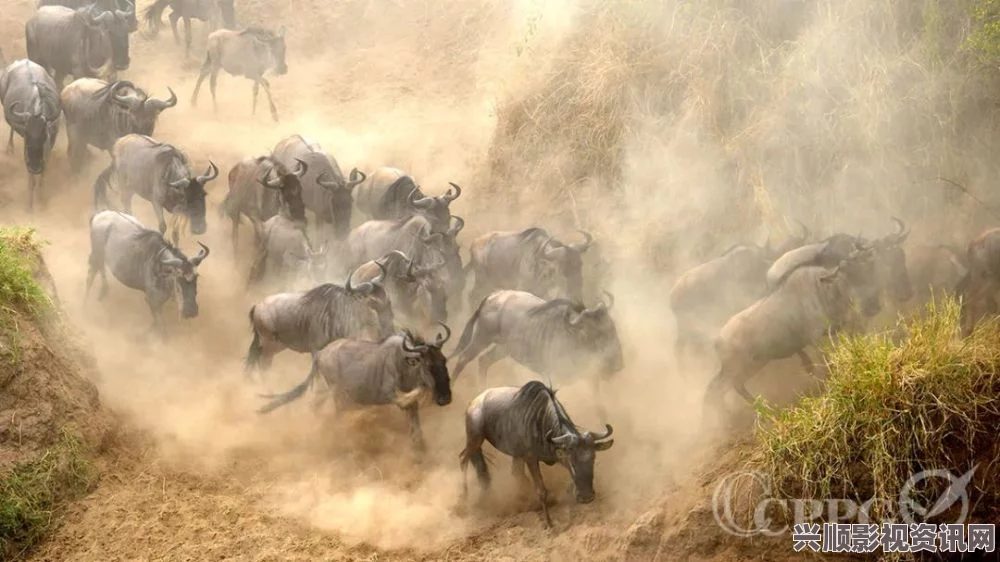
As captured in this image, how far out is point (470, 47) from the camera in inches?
642

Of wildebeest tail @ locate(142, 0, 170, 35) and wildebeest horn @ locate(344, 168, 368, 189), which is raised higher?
wildebeest tail @ locate(142, 0, 170, 35)

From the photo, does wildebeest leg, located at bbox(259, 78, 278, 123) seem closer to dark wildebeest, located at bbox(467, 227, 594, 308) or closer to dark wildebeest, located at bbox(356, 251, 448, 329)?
dark wildebeest, located at bbox(467, 227, 594, 308)

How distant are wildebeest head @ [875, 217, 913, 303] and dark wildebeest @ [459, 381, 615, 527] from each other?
3049 mm

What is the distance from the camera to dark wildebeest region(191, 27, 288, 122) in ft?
48.7

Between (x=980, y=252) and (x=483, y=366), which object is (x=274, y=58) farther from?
(x=980, y=252)

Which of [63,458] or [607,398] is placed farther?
[607,398]

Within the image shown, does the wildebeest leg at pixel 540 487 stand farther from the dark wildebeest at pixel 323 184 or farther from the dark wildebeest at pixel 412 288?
the dark wildebeest at pixel 323 184

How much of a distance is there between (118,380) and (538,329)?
4320 mm

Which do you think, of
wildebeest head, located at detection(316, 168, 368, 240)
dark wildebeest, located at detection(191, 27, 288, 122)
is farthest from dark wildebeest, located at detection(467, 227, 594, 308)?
dark wildebeest, located at detection(191, 27, 288, 122)

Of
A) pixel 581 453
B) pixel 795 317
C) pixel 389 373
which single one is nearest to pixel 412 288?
pixel 389 373

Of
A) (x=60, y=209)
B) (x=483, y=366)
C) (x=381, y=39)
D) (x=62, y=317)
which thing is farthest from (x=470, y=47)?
(x=62, y=317)

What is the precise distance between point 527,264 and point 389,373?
7.80 ft

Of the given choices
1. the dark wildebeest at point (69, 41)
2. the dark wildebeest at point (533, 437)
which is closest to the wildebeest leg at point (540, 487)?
the dark wildebeest at point (533, 437)

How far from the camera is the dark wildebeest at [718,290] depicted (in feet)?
30.7
